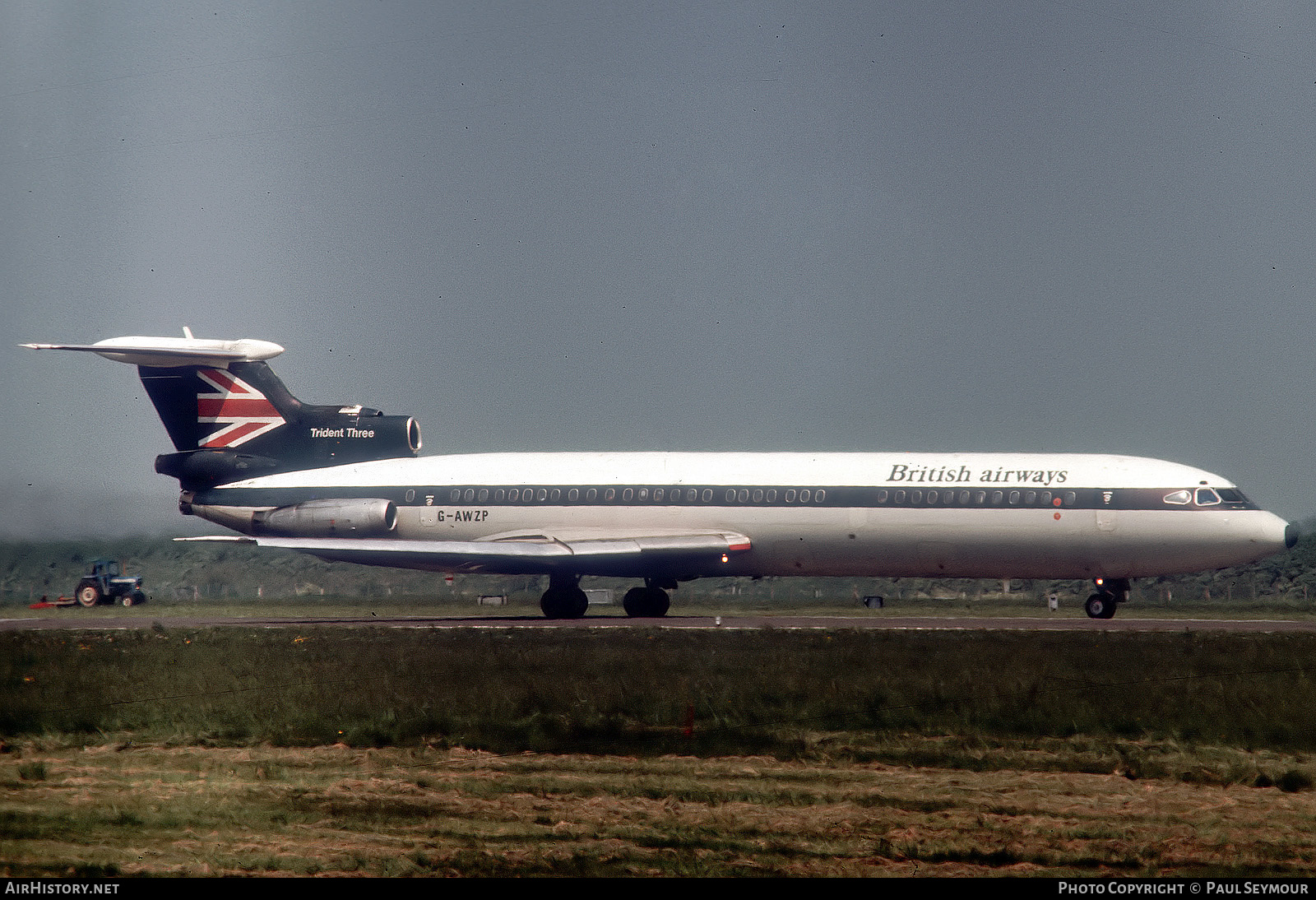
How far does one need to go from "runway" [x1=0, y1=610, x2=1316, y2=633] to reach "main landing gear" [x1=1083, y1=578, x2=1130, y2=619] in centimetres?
70

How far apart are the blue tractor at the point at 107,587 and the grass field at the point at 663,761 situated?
25.2 meters

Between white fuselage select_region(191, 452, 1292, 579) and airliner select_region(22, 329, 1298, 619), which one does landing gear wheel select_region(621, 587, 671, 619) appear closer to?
airliner select_region(22, 329, 1298, 619)

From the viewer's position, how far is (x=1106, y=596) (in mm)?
35469

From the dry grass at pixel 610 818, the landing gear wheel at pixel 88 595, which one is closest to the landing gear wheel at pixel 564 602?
the landing gear wheel at pixel 88 595

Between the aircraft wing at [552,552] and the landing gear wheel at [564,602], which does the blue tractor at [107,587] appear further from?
the landing gear wheel at [564,602]

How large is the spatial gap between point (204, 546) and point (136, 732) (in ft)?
134

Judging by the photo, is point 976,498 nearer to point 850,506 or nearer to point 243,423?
point 850,506

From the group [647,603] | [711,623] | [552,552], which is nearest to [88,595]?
[552,552]

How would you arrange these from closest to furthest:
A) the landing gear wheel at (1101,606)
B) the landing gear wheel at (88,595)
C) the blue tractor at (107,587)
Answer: the landing gear wheel at (1101,606)
the landing gear wheel at (88,595)
the blue tractor at (107,587)

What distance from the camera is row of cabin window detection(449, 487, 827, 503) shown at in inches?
1422

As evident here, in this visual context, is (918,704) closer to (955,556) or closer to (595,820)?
(595,820)

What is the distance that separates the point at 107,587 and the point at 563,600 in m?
21.1

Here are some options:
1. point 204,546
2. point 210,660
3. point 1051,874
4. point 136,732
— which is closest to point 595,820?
point 1051,874

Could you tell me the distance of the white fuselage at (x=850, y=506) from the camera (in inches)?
1353
